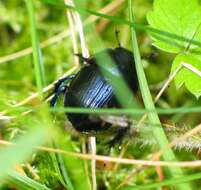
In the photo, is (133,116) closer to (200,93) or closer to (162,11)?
(200,93)

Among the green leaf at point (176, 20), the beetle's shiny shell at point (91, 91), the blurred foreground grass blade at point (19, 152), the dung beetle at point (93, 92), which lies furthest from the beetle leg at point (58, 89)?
the blurred foreground grass blade at point (19, 152)

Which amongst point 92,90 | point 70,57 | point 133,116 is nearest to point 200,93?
point 133,116

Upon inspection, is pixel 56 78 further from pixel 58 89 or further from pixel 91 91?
pixel 91 91

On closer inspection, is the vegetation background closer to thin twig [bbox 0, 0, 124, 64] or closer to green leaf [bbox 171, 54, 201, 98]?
thin twig [bbox 0, 0, 124, 64]

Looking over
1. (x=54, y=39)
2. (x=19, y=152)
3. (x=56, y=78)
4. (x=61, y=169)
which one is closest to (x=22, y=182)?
(x=61, y=169)

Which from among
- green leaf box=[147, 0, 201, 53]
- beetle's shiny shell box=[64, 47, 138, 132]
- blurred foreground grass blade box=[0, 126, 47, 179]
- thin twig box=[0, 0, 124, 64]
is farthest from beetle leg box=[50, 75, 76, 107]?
blurred foreground grass blade box=[0, 126, 47, 179]

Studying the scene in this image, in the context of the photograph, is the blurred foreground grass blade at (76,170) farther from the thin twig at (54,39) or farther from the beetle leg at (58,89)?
the thin twig at (54,39)
